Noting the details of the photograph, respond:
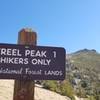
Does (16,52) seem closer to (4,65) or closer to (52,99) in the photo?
(4,65)

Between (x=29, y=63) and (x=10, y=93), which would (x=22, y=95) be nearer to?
(x=29, y=63)

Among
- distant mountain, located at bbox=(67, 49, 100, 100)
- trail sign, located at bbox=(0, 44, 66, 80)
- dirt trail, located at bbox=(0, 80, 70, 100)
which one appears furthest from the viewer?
distant mountain, located at bbox=(67, 49, 100, 100)

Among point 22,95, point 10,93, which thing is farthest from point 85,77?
point 22,95

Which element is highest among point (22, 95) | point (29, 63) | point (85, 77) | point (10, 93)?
point (85, 77)

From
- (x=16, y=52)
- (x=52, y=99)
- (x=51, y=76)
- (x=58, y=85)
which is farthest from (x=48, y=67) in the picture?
(x=58, y=85)

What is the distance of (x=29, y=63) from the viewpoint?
5.36 meters

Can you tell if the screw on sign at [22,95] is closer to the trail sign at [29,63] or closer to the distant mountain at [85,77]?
the trail sign at [29,63]

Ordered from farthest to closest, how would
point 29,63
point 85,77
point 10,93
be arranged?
point 85,77 < point 10,93 < point 29,63

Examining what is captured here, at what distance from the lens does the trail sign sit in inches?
210

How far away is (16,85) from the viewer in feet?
17.6

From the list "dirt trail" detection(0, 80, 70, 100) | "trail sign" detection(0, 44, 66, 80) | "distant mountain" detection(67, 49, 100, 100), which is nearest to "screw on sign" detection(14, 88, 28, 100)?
"trail sign" detection(0, 44, 66, 80)

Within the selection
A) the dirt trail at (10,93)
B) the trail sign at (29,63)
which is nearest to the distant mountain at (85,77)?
the dirt trail at (10,93)

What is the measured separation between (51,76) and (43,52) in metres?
0.40

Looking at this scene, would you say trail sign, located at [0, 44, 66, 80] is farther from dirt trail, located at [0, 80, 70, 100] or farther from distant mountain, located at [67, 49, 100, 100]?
distant mountain, located at [67, 49, 100, 100]
